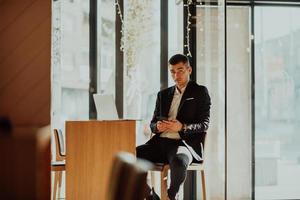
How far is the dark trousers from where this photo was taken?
12.3 ft

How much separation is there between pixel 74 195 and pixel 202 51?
2323 mm

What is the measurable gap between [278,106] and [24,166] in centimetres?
343

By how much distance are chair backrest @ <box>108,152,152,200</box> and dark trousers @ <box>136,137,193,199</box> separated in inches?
90.4

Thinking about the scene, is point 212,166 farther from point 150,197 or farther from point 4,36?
point 4,36

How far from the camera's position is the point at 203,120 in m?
4.07

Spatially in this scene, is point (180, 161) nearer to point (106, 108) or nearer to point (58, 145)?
point (106, 108)

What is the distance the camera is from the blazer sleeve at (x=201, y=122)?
4008 millimetres

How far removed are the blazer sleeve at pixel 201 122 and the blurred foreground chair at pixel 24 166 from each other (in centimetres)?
143

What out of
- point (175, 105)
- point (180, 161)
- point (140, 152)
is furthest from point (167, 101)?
point (180, 161)

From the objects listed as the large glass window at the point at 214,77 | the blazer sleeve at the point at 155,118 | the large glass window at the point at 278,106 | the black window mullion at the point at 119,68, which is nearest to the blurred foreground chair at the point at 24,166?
the blazer sleeve at the point at 155,118

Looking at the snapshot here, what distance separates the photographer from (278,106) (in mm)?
5438

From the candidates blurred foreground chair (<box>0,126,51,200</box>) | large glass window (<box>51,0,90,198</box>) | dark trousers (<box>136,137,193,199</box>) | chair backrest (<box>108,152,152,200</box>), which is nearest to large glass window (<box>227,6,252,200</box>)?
dark trousers (<box>136,137,193,199</box>)

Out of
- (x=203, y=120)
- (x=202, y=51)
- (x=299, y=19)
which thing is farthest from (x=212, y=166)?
(x=299, y=19)

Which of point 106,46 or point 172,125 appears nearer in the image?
point 172,125
